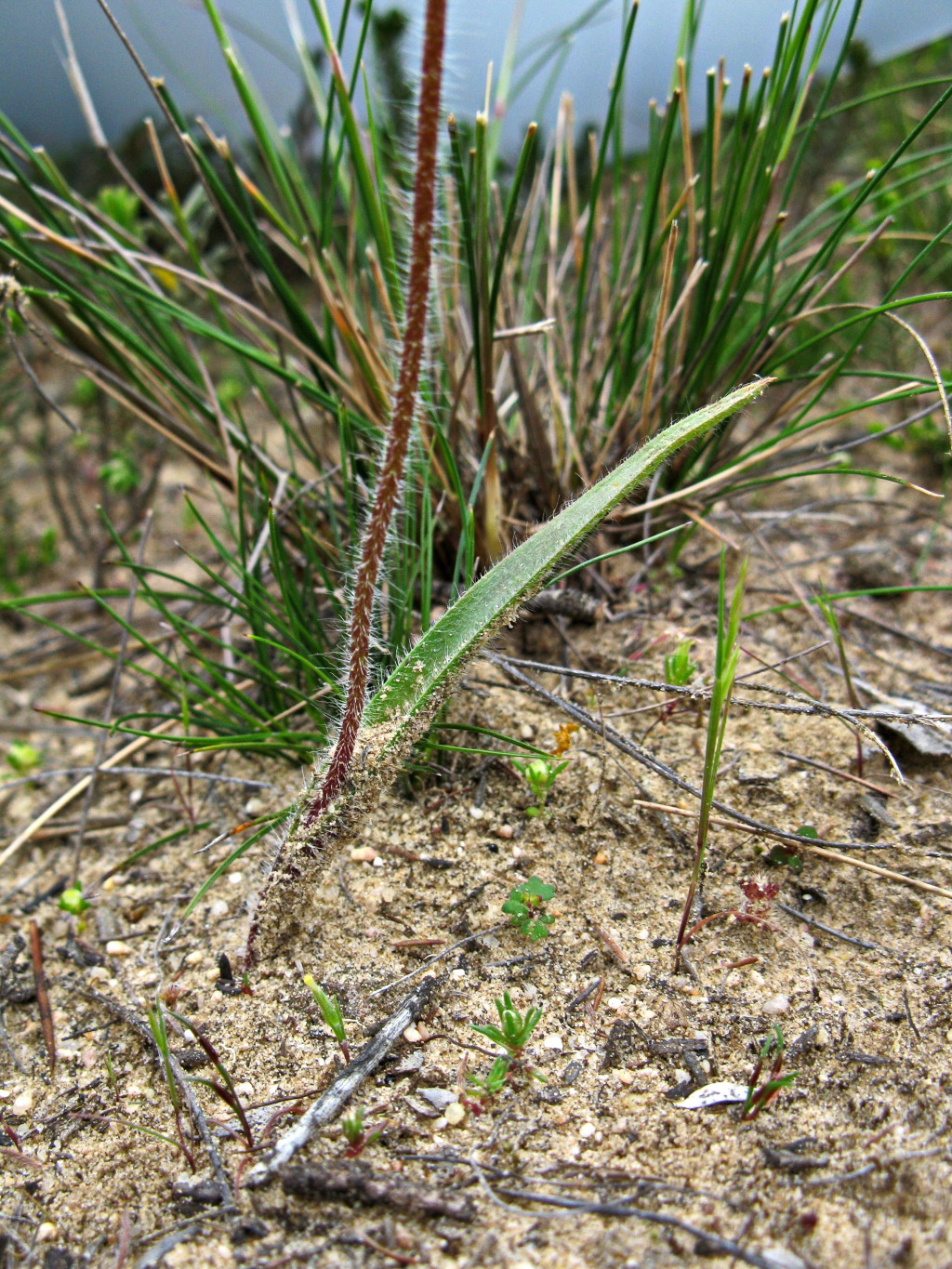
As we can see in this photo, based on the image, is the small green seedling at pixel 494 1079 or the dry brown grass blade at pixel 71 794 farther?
the dry brown grass blade at pixel 71 794

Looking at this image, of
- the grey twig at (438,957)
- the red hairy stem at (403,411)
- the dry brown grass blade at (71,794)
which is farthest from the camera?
the dry brown grass blade at (71,794)

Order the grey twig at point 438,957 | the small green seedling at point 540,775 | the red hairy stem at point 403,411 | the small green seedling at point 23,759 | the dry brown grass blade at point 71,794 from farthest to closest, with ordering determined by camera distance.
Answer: the small green seedling at point 23,759, the dry brown grass blade at point 71,794, the small green seedling at point 540,775, the grey twig at point 438,957, the red hairy stem at point 403,411

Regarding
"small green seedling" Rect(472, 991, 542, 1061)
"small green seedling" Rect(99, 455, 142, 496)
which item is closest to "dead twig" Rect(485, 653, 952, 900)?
"small green seedling" Rect(472, 991, 542, 1061)

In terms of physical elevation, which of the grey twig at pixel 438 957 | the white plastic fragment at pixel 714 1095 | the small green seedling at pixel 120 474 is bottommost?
the white plastic fragment at pixel 714 1095

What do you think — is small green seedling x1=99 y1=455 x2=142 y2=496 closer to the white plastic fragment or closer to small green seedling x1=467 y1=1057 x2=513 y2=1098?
small green seedling x1=467 y1=1057 x2=513 y2=1098

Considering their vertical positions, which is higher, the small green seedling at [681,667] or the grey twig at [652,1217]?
the small green seedling at [681,667]

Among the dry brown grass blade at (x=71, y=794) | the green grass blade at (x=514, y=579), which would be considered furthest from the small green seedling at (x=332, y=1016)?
the dry brown grass blade at (x=71, y=794)

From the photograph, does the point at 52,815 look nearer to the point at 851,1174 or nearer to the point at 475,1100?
the point at 475,1100

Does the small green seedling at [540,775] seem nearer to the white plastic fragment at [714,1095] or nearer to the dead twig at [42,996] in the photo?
the white plastic fragment at [714,1095]
